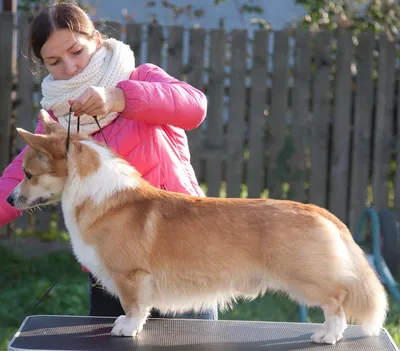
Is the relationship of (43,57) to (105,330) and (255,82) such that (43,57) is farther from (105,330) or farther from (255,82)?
(255,82)

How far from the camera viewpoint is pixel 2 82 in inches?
262

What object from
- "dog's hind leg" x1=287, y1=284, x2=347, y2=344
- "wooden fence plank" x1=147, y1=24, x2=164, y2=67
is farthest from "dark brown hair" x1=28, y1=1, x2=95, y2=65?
"wooden fence plank" x1=147, y1=24, x2=164, y2=67

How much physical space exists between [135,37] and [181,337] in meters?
4.06

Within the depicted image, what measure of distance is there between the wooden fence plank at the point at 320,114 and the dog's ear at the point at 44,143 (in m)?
4.15

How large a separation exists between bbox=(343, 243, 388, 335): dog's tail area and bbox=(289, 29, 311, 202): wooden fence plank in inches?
146

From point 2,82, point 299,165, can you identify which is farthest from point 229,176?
point 2,82

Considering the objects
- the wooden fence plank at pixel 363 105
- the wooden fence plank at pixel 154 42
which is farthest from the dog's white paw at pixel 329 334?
the wooden fence plank at pixel 154 42

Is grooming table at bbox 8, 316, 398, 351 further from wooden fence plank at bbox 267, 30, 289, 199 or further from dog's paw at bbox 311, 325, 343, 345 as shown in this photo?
wooden fence plank at bbox 267, 30, 289, 199

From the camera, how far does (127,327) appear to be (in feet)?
9.95

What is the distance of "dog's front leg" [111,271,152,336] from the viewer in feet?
9.62

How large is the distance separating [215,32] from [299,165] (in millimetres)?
1445

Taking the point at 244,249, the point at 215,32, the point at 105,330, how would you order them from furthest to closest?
the point at 215,32
the point at 105,330
the point at 244,249

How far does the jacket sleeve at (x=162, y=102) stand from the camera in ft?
9.95

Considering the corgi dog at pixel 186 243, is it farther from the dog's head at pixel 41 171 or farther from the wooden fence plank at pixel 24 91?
the wooden fence plank at pixel 24 91
